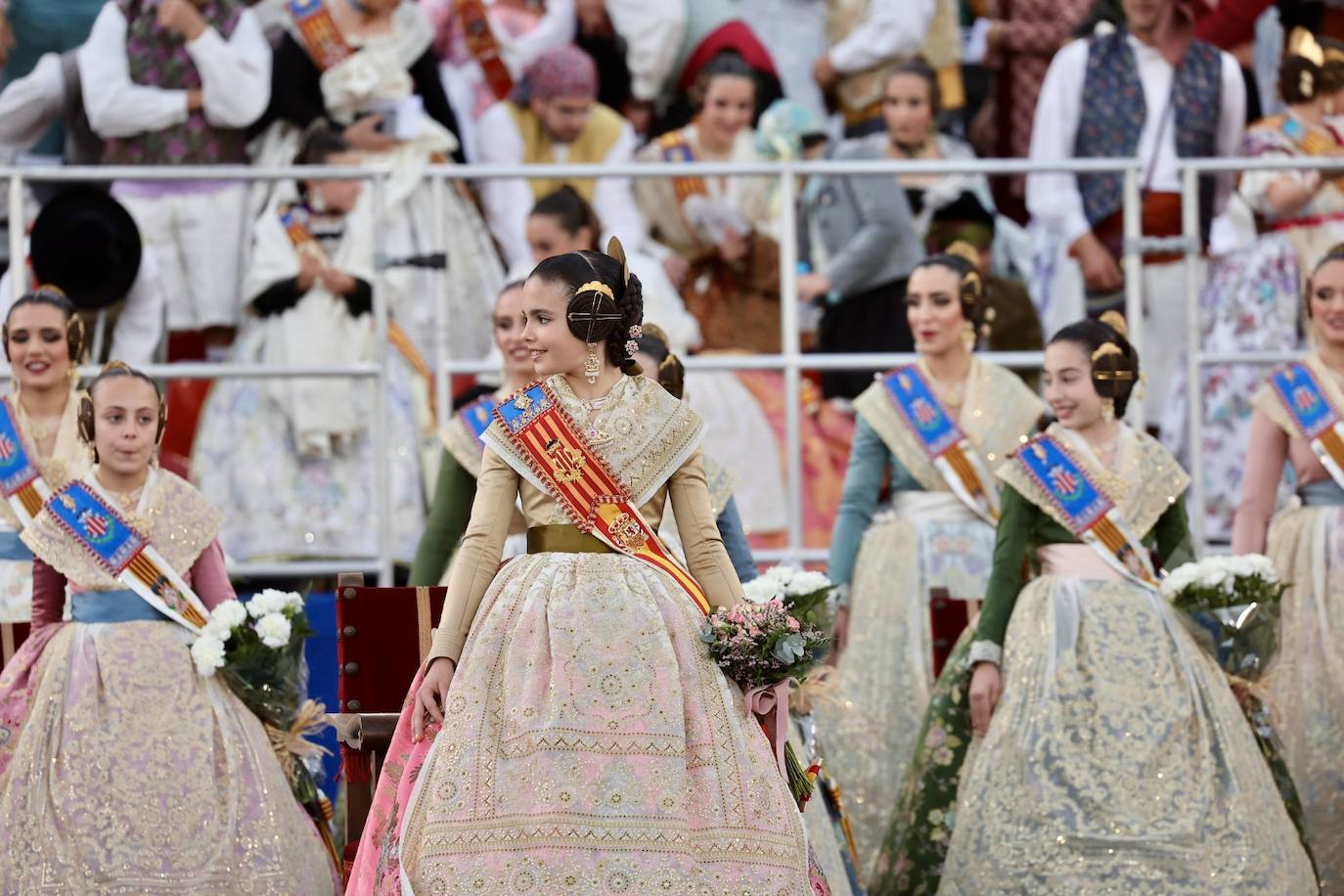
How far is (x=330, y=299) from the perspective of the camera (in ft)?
27.8

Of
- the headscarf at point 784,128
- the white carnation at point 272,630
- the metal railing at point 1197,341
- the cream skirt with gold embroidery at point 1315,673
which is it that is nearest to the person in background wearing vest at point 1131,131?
the metal railing at point 1197,341

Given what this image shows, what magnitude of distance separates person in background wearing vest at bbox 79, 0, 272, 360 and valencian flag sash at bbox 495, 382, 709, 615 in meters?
3.82

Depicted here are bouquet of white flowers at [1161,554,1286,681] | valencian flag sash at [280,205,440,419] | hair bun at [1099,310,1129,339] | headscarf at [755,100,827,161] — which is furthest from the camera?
headscarf at [755,100,827,161]

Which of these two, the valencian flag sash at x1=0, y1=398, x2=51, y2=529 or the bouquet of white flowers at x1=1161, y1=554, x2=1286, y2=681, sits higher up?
Answer: the valencian flag sash at x1=0, y1=398, x2=51, y2=529

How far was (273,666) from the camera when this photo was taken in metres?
6.26

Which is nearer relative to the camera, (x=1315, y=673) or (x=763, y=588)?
(x=763, y=588)

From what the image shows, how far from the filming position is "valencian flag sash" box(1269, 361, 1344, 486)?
698cm

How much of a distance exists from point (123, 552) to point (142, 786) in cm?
Result: 65

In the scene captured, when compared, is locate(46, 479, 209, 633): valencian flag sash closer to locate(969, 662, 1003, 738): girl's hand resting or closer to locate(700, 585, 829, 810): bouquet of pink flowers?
locate(700, 585, 829, 810): bouquet of pink flowers

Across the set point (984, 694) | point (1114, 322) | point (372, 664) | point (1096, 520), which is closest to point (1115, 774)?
point (984, 694)

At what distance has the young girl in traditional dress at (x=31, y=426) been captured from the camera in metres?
6.80

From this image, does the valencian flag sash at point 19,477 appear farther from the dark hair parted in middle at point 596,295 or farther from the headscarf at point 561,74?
the headscarf at point 561,74

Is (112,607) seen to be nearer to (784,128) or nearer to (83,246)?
(83,246)

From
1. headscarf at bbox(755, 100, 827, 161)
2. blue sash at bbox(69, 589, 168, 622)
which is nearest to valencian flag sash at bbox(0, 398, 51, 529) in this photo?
blue sash at bbox(69, 589, 168, 622)
